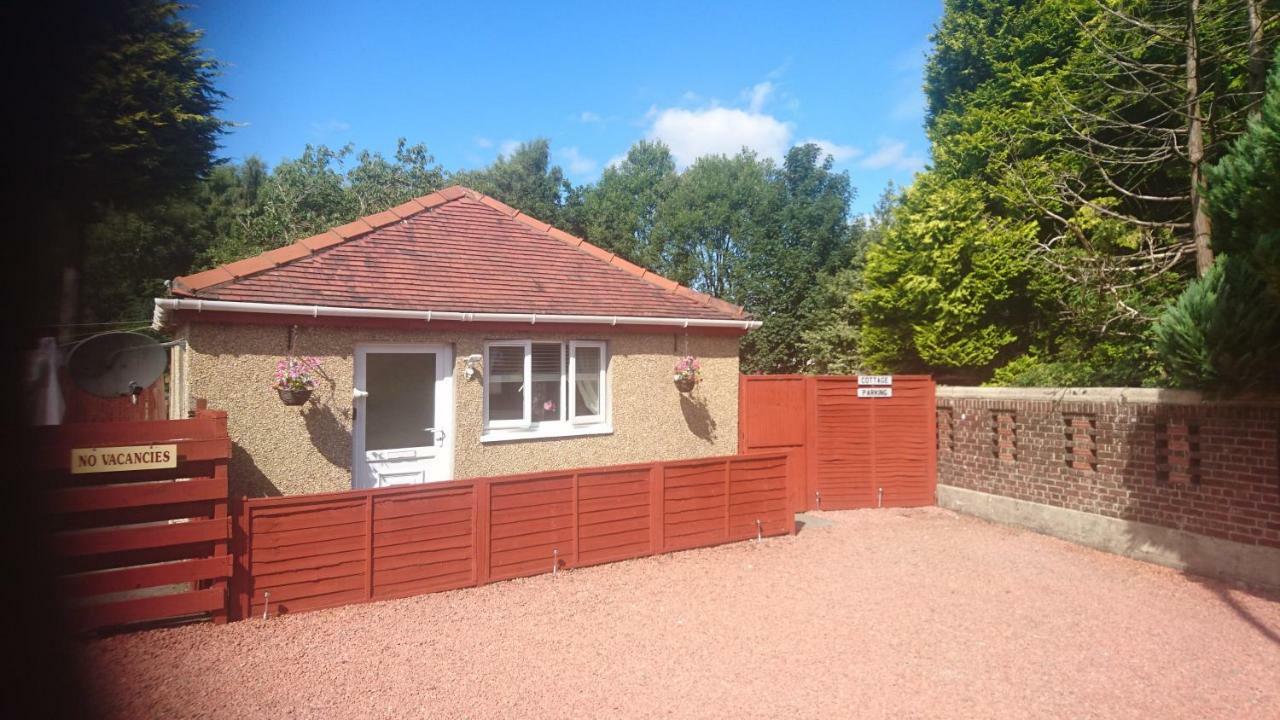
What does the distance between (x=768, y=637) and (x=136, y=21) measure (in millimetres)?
22825

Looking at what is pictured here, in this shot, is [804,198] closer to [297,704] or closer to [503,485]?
[503,485]

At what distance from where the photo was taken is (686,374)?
10.3 meters

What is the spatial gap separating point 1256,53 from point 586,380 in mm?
8682

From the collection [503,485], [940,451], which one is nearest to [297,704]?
[503,485]

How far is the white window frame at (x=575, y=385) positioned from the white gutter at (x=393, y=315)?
16.8 inches

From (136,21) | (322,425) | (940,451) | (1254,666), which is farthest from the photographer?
(136,21)

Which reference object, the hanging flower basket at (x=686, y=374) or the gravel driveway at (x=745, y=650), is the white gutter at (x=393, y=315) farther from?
the gravel driveway at (x=745, y=650)

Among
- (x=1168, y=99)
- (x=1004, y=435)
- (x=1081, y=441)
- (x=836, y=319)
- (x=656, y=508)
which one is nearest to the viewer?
(x=656, y=508)

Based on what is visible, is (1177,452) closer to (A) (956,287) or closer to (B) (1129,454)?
(B) (1129,454)

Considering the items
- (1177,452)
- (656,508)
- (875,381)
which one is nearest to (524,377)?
(656,508)

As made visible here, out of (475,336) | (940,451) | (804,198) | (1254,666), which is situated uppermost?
(804,198)

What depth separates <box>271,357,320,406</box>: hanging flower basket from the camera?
761 centimetres

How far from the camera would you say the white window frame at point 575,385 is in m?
10.0

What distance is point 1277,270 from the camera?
6.01m
